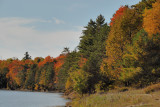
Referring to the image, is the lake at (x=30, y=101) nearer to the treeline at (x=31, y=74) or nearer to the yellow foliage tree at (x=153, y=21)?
the yellow foliage tree at (x=153, y=21)

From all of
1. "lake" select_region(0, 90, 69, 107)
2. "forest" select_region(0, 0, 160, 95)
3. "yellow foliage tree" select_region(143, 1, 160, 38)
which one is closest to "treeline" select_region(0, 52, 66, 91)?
"lake" select_region(0, 90, 69, 107)

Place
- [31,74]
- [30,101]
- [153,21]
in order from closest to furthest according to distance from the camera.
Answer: [153,21]
[30,101]
[31,74]

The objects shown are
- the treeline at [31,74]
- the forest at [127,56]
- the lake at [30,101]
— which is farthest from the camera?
the treeline at [31,74]

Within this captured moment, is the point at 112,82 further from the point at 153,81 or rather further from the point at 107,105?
the point at 107,105

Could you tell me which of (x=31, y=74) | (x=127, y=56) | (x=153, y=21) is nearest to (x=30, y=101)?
(x=127, y=56)

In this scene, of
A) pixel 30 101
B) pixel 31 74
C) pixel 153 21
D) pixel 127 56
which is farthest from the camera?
pixel 31 74

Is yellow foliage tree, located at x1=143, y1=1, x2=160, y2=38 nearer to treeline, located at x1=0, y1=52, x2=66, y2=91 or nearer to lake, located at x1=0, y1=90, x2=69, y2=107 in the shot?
lake, located at x1=0, y1=90, x2=69, y2=107

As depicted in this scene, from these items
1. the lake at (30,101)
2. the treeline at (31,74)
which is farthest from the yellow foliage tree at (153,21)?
the treeline at (31,74)

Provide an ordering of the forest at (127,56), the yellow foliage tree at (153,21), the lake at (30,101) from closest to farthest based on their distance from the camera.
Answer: the forest at (127,56) < the yellow foliage tree at (153,21) < the lake at (30,101)

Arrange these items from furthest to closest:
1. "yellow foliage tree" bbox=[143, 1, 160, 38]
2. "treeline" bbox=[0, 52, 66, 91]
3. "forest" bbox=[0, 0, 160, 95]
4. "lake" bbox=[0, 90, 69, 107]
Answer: "treeline" bbox=[0, 52, 66, 91], "lake" bbox=[0, 90, 69, 107], "yellow foliage tree" bbox=[143, 1, 160, 38], "forest" bbox=[0, 0, 160, 95]

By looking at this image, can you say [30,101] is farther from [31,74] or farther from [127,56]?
[31,74]

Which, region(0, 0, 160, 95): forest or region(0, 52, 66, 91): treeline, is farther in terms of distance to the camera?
region(0, 52, 66, 91): treeline

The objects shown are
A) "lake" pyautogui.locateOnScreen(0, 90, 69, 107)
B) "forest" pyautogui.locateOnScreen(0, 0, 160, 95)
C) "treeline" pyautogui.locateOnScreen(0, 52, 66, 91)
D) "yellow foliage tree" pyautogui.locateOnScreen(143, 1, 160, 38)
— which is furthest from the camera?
"treeline" pyautogui.locateOnScreen(0, 52, 66, 91)

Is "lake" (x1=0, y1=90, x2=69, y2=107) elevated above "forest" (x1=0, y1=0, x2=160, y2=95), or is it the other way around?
"forest" (x1=0, y1=0, x2=160, y2=95)
